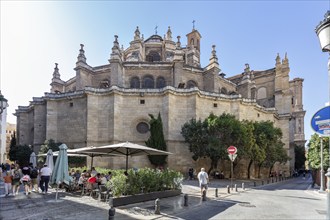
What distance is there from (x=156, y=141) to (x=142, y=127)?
3.61m

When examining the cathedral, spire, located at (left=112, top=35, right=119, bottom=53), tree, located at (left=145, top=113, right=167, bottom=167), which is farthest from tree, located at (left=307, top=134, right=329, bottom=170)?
spire, located at (left=112, top=35, right=119, bottom=53)

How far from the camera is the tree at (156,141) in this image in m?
28.0

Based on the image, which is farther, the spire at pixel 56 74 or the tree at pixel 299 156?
the tree at pixel 299 156

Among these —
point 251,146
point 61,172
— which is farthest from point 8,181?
point 251,146

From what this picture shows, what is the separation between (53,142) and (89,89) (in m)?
7.71

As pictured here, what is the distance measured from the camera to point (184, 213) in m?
9.66

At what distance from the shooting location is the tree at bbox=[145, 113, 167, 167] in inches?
1101

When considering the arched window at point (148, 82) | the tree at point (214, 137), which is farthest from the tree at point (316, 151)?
the arched window at point (148, 82)

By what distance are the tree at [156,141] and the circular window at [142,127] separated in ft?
7.12

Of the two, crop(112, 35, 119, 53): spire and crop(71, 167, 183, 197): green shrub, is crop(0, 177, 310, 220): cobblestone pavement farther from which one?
crop(112, 35, 119, 53): spire

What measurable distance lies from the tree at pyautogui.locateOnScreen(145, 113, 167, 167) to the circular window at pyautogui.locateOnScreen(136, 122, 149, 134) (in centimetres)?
217

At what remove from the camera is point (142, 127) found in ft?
101

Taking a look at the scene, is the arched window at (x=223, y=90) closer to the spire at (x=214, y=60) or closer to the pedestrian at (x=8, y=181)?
the spire at (x=214, y=60)

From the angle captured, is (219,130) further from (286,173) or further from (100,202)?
(286,173)
